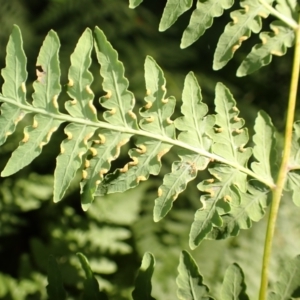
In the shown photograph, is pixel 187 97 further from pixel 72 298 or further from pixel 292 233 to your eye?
pixel 72 298

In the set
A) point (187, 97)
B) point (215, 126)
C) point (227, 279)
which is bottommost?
point (227, 279)

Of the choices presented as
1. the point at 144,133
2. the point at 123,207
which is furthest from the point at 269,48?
the point at 123,207

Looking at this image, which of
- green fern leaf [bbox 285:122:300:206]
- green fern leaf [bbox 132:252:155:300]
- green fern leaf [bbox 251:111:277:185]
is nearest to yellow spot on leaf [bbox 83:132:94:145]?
green fern leaf [bbox 132:252:155:300]

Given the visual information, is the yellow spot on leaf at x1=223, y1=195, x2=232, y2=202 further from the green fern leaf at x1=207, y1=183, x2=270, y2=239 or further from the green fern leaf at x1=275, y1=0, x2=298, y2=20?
the green fern leaf at x1=275, y1=0, x2=298, y2=20

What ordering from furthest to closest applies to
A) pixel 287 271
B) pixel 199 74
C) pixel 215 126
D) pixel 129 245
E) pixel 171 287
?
1. pixel 199 74
2. pixel 129 245
3. pixel 171 287
4. pixel 215 126
5. pixel 287 271

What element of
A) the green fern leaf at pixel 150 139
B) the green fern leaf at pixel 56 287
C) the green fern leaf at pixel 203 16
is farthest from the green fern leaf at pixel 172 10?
the green fern leaf at pixel 56 287

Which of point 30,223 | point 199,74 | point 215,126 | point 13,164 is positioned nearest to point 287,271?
point 215,126

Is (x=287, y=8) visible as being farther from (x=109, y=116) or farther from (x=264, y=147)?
(x=109, y=116)
